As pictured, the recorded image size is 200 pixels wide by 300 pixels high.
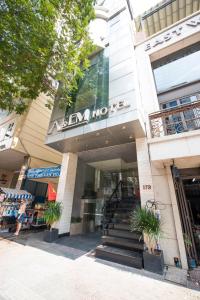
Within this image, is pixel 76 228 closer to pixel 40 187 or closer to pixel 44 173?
pixel 44 173

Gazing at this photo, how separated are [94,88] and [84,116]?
6.07ft

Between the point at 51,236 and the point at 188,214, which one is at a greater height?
the point at 188,214

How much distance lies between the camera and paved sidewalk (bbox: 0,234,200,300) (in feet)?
9.22

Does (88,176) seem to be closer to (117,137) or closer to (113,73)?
(117,137)

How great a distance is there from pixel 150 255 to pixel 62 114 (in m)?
6.86

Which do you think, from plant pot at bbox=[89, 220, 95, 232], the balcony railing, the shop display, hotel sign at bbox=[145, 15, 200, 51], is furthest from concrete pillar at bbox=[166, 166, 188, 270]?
the shop display

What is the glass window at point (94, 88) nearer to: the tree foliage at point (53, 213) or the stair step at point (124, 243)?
the tree foliage at point (53, 213)

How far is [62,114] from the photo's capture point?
7.49 meters

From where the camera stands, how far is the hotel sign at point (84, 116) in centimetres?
568

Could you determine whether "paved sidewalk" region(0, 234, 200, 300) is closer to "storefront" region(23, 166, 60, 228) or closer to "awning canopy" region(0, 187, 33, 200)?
"awning canopy" region(0, 187, 33, 200)

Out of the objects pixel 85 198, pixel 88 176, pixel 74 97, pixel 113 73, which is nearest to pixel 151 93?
pixel 113 73

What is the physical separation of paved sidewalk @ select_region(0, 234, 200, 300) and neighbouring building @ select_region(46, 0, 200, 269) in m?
1.27

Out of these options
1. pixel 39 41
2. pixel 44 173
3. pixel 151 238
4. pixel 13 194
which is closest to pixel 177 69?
pixel 39 41

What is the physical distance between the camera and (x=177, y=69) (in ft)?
26.3
